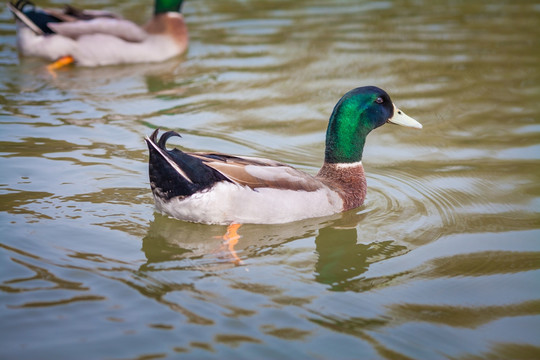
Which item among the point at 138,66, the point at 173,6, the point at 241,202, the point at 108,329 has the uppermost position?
the point at 173,6

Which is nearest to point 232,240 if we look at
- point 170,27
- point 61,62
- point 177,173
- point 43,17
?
point 177,173

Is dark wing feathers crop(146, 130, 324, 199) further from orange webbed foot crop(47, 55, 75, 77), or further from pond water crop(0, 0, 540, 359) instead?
orange webbed foot crop(47, 55, 75, 77)

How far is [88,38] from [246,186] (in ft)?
17.8

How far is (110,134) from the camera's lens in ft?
24.8

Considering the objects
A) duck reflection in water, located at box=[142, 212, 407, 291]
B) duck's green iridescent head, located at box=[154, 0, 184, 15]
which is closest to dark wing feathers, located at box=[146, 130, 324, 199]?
duck reflection in water, located at box=[142, 212, 407, 291]

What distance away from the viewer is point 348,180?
6113 millimetres

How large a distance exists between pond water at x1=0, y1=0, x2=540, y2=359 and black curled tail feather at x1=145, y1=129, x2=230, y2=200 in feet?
1.05

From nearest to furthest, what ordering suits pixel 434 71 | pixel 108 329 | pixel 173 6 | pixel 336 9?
1. pixel 108 329
2. pixel 434 71
3. pixel 173 6
4. pixel 336 9

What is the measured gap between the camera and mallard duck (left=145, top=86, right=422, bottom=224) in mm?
5410

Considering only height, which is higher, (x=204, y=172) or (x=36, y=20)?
(x=36, y=20)

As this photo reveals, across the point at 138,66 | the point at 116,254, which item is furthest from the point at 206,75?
the point at 116,254

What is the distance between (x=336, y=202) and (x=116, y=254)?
1.76 m

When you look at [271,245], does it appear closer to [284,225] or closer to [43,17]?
[284,225]

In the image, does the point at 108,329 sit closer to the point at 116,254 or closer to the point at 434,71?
the point at 116,254
